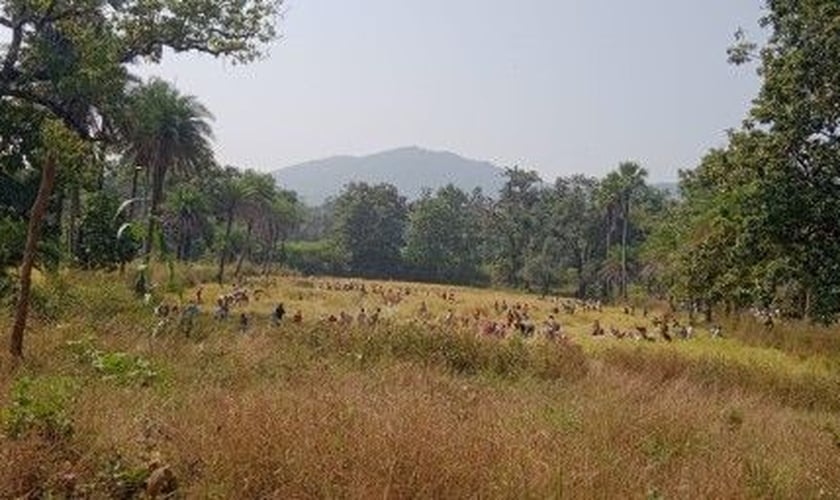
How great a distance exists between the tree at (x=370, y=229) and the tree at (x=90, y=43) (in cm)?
6459

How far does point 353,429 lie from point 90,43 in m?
17.1

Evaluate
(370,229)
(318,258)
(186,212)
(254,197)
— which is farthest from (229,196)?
(370,229)

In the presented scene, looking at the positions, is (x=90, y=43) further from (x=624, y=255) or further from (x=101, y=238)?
(x=624, y=255)

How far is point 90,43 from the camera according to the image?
63.5 ft

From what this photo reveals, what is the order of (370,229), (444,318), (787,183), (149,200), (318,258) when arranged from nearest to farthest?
(787,183) → (444,318) → (149,200) → (318,258) → (370,229)

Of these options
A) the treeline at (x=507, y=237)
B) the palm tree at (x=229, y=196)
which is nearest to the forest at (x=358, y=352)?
the palm tree at (x=229, y=196)

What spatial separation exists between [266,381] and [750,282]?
12.5 meters

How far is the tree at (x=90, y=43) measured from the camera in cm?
2020

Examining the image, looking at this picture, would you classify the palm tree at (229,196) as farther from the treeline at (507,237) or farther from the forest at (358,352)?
the treeline at (507,237)

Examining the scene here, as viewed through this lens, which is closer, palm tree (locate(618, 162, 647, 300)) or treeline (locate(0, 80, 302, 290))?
treeline (locate(0, 80, 302, 290))

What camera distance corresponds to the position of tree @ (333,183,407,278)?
90.3m

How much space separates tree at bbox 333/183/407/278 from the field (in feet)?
254

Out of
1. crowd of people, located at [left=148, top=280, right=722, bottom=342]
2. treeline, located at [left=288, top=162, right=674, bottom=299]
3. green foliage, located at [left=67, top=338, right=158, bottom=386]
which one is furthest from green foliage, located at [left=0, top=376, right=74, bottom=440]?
treeline, located at [left=288, top=162, right=674, bottom=299]

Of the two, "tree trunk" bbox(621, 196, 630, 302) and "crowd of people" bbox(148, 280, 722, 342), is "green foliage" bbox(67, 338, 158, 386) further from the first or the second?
"tree trunk" bbox(621, 196, 630, 302)
